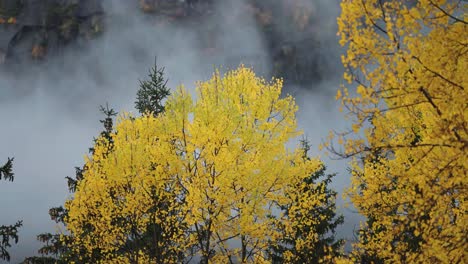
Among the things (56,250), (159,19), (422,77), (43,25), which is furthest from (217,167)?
(159,19)


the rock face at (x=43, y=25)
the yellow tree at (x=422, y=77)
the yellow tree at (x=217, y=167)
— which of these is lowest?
the yellow tree at (x=422, y=77)

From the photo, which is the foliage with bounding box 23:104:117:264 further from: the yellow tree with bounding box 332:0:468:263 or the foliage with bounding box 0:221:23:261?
the yellow tree with bounding box 332:0:468:263

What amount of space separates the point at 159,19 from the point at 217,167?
522ft

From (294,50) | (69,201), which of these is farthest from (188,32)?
(69,201)

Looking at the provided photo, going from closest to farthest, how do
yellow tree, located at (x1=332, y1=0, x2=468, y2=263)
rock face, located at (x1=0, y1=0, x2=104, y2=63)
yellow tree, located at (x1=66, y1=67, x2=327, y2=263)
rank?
yellow tree, located at (x1=332, y1=0, x2=468, y2=263) < yellow tree, located at (x1=66, y1=67, x2=327, y2=263) < rock face, located at (x1=0, y1=0, x2=104, y2=63)

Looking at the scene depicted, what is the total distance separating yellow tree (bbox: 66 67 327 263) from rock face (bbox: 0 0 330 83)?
4562 inches

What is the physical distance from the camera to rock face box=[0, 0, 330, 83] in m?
122

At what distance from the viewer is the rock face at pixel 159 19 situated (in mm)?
122125

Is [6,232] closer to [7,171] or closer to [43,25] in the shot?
[7,171]

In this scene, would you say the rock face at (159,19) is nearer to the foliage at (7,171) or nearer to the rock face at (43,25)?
the rock face at (43,25)

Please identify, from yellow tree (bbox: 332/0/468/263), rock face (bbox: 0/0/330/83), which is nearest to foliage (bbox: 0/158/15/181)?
yellow tree (bbox: 332/0/468/263)

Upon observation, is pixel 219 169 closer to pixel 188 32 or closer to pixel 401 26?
pixel 401 26

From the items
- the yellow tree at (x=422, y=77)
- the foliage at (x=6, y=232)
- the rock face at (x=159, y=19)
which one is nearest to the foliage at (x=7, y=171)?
the foliage at (x=6, y=232)

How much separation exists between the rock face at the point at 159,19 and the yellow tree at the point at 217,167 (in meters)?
116
